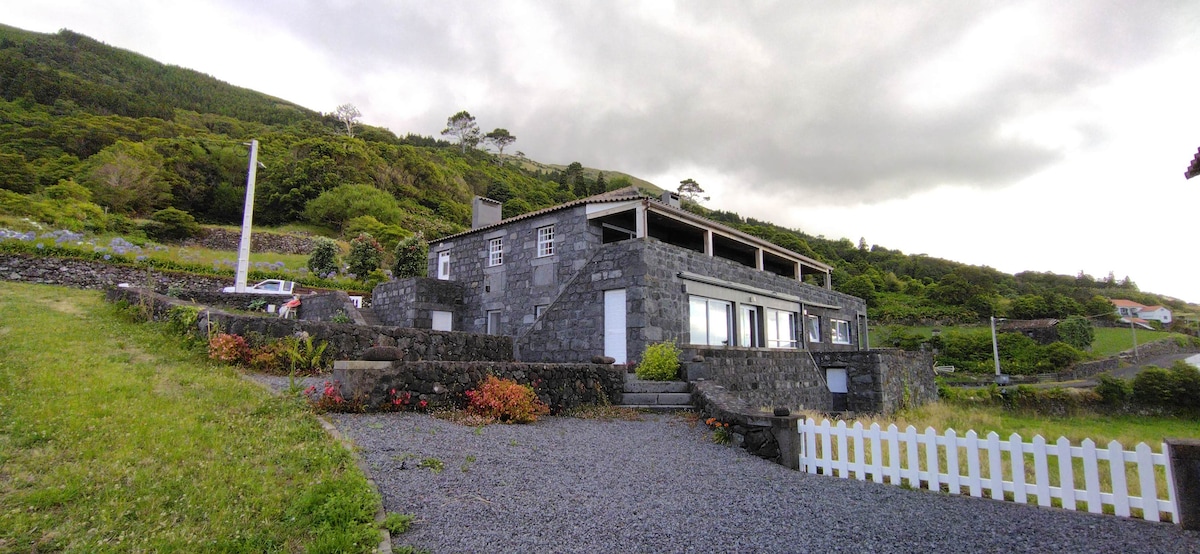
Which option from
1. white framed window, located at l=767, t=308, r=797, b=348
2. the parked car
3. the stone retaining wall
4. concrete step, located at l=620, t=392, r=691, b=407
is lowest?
concrete step, located at l=620, t=392, r=691, b=407

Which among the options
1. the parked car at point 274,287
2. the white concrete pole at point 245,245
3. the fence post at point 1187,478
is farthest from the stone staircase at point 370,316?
the fence post at point 1187,478

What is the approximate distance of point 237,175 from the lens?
44.2 m

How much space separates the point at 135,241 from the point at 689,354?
29.8 metres

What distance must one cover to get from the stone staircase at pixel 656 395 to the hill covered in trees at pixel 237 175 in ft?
96.6

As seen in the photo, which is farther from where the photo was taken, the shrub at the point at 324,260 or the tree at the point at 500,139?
the tree at the point at 500,139

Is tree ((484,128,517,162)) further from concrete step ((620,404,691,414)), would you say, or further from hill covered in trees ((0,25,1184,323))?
concrete step ((620,404,691,414))

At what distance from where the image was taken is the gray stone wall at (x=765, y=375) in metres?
12.5

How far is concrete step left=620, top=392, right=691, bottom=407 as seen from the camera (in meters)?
10.8

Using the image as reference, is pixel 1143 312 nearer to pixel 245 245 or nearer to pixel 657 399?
pixel 657 399

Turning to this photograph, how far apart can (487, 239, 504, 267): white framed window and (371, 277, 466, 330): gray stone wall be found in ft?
5.70

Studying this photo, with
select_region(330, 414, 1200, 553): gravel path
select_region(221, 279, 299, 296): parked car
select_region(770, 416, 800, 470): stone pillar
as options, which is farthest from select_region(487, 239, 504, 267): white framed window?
select_region(770, 416, 800, 470): stone pillar

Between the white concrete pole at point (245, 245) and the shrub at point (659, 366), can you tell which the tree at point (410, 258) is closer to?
the white concrete pole at point (245, 245)

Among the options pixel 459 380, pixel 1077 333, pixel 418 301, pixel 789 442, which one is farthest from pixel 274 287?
pixel 1077 333

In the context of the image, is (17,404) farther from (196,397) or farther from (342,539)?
(342,539)
